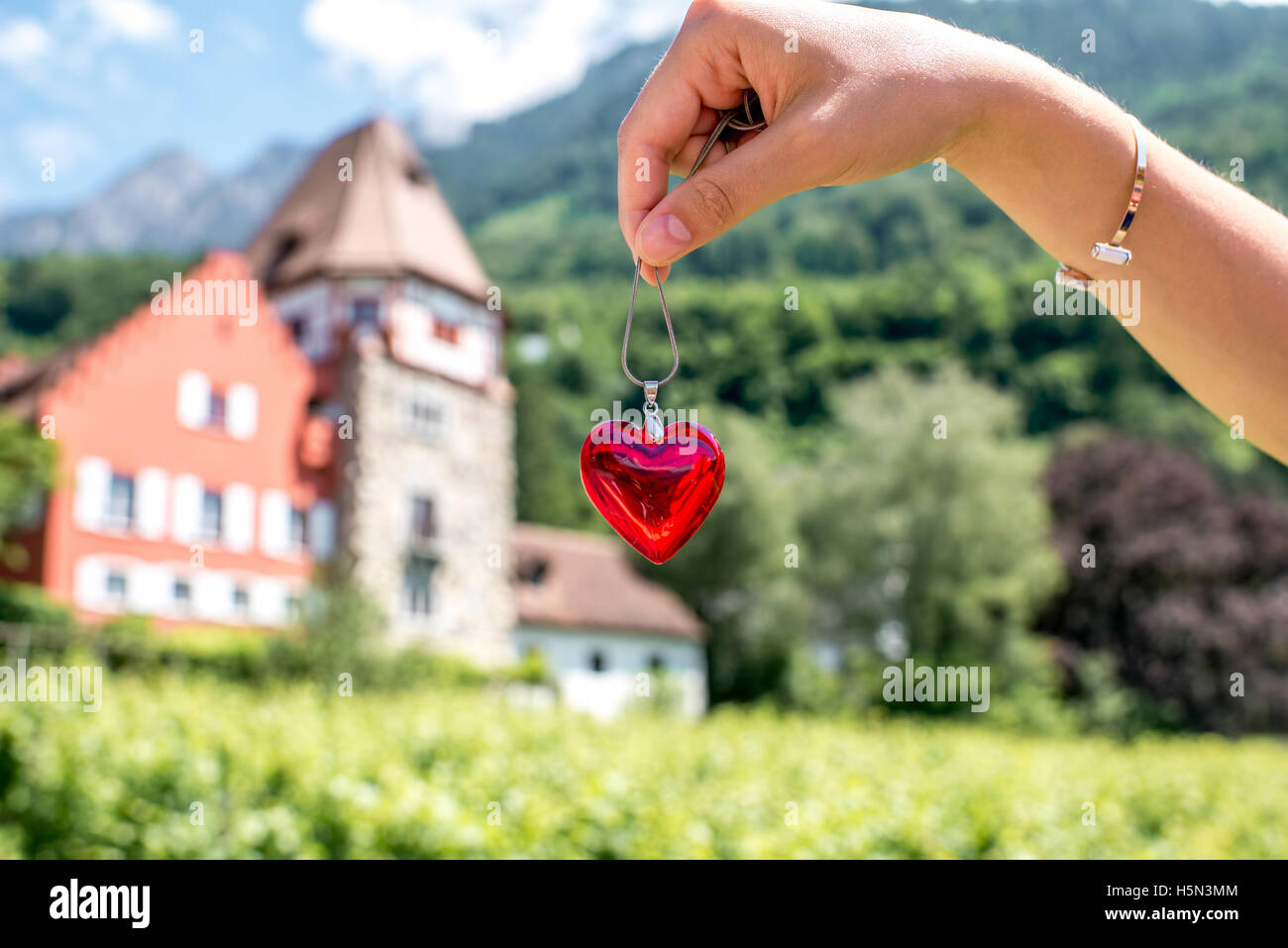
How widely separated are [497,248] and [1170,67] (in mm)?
59465

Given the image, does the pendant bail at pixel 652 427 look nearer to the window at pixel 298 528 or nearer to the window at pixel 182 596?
the window at pixel 182 596

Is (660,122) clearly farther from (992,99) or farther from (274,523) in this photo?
(274,523)

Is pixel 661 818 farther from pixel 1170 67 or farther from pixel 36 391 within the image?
pixel 1170 67

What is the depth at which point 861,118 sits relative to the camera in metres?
1.35

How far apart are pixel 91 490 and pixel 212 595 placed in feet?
11.8

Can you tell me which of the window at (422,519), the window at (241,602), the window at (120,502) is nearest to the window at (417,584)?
the window at (422,519)

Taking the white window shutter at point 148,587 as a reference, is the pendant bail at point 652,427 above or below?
below

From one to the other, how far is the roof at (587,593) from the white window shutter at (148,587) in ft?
37.9

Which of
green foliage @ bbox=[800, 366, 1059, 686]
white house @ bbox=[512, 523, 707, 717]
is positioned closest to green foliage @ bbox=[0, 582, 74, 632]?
white house @ bbox=[512, 523, 707, 717]

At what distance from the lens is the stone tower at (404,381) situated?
29.3 meters

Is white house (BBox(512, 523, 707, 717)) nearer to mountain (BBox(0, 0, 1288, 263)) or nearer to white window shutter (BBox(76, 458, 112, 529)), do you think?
mountain (BBox(0, 0, 1288, 263))

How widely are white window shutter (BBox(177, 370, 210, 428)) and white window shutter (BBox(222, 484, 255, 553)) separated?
5.76ft
